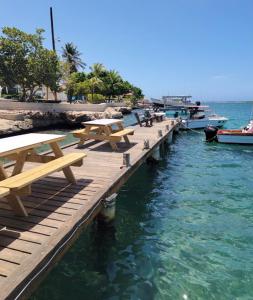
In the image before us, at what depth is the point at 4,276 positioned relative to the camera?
3852mm

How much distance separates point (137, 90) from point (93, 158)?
79.3m

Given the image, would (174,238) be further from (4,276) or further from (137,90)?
(137,90)

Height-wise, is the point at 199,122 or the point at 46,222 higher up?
the point at 46,222

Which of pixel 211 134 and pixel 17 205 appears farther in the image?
pixel 211 134

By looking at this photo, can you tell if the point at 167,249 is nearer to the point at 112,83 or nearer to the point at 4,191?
the point at 4,191

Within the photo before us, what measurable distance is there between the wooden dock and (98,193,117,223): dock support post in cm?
14

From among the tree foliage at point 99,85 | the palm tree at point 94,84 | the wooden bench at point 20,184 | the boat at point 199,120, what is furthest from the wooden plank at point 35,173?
the palm tree at point 94,84

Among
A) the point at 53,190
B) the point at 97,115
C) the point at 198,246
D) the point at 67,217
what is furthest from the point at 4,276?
the point at 97,115

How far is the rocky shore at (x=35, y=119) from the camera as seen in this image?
30.0 metres

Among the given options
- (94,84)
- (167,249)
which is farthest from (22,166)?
(94,84)

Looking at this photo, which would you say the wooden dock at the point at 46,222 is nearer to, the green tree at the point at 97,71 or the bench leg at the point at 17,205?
the bench leg at the point at 17,205

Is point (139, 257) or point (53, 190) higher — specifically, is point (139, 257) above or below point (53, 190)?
below

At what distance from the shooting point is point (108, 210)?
23.9ft

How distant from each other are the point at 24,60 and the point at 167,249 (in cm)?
3335
